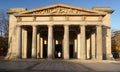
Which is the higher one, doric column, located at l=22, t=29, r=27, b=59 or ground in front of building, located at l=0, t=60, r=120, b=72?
doric column, located at l=22, t=29, r=27, b=59

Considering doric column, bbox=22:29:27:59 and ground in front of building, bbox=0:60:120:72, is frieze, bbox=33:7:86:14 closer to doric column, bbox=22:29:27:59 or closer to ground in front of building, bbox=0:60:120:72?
doric column, bbox=22:29:27:59

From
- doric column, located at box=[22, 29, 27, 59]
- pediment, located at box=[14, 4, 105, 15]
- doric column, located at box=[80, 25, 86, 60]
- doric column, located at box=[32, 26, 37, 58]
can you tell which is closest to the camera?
doric column, located at box=[80, 25, 86, 60]

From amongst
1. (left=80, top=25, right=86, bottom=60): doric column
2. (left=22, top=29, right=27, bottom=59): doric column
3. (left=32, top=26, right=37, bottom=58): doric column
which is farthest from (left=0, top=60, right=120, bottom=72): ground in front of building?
(left=22, top=29, right=27, bottom=59): doric column

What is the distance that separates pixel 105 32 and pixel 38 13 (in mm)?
14652

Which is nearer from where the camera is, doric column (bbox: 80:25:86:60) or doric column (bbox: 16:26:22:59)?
doric column (bbox: 80:25:86:60)

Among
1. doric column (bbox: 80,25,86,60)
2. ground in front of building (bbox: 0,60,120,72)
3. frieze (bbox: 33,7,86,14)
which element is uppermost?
frieze (bbox: 33,7,86,14)

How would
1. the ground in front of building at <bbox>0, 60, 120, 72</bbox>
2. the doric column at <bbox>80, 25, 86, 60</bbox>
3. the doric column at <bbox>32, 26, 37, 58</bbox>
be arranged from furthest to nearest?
the doric column at <bbox>32, 26, 37, 58</bbox>, the doric column at <bbox>80, 25, 86, 60</bbox>, the ground in front of building at <bbox>0, 60, 120, 72</bbox>

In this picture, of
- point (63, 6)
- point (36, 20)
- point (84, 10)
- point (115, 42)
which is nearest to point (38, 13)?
point (36, 20)

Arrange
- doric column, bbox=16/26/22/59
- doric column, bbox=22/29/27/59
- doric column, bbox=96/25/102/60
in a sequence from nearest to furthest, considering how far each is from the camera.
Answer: doric column, bbox=96/25/102/60 → doric column, bbox=16/26/22/59 → doric column, bbox=22/29/27/59

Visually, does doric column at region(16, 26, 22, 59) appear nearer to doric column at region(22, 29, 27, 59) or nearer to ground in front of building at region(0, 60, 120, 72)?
doric column at region(22, 29, 27, 59)

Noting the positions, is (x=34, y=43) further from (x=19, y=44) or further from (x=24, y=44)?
(x=24, y=44)

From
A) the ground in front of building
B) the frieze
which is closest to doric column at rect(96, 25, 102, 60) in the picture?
the frieze

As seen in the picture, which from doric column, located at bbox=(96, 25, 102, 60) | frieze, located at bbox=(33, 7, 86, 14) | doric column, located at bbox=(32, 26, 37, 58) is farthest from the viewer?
frieze, located at bbox=(33, 7, 86, 14)

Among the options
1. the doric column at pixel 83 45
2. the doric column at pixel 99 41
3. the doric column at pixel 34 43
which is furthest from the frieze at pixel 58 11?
the doric column at pixel 99 41
